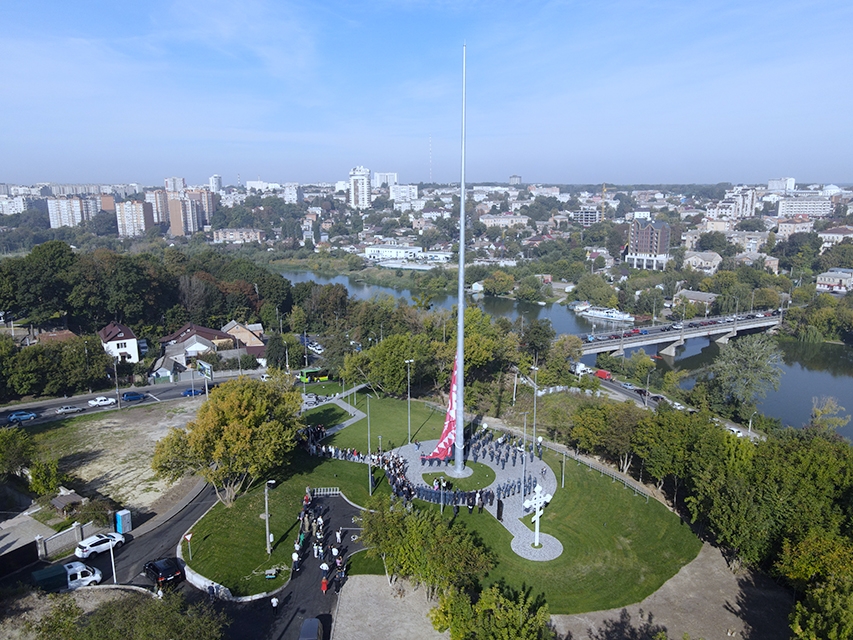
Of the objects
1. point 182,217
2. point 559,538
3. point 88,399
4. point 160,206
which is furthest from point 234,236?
point 559,538

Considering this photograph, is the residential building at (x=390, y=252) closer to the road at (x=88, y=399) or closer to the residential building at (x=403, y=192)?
the road at (x=88, y=399)

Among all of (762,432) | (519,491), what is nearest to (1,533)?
(519,491)

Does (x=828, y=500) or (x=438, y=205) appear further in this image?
(x=438, y=205)

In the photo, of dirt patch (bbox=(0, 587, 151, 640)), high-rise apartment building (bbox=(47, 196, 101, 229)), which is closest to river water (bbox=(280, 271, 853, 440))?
dirt patch (bbox=(0, 587, 151, 640))

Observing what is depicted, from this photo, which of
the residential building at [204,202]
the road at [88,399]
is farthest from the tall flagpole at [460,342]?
the residential building at [204,202]

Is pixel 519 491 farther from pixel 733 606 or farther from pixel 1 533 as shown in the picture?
pixel 1 533

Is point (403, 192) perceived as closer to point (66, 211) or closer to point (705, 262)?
point (66, 211)
